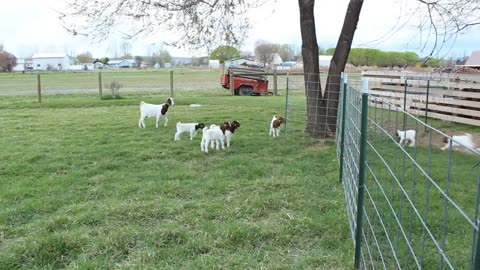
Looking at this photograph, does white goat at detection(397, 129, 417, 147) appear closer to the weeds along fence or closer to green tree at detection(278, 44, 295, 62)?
the weeds along fence

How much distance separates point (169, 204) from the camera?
4.89 metres

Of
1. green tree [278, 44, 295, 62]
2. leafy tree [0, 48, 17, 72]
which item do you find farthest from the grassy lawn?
leafy tree [0, 48, 17, 72]

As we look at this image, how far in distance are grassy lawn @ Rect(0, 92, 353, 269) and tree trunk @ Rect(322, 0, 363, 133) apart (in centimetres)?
86

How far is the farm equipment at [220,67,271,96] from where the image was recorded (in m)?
22.2

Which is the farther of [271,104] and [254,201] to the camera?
[271,104]

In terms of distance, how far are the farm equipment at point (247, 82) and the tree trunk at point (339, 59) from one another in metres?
13.2

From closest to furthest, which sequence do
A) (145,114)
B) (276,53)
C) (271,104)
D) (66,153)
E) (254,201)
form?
(254,201)
(66,153)
(145,114)
(271,104)
(276,53)

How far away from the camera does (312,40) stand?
9070 mm

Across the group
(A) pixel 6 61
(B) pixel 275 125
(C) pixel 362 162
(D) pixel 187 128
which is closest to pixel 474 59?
(B) pixel 275 125

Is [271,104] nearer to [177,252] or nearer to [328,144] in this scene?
[328,144]

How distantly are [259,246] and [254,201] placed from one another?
1.08 meters

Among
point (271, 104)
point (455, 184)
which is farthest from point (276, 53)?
point (455, 184)

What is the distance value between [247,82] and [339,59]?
1367 centimetres

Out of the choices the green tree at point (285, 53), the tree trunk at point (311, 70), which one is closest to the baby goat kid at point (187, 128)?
the tree trunk at point (311, 70)
